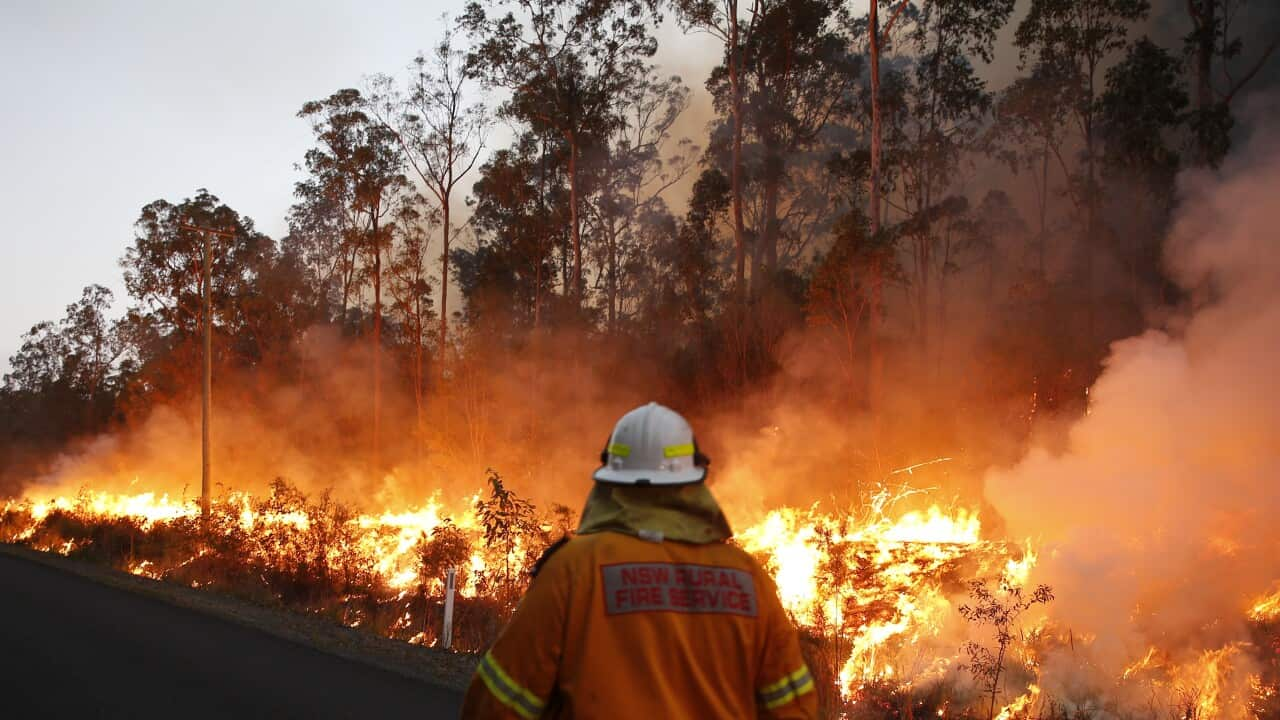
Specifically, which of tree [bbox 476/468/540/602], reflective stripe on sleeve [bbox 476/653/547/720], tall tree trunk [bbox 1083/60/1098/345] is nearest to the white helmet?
reflective stripe on sleeve [bbox 476/653/547/720]

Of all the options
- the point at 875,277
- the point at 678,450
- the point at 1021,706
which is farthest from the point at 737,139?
the point at 678,450

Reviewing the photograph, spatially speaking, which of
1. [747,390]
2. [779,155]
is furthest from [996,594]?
[779,155]

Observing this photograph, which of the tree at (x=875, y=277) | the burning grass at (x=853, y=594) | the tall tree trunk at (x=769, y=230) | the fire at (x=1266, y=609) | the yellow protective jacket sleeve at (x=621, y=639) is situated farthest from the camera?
the tall tree trunk at (x=769, y=230)

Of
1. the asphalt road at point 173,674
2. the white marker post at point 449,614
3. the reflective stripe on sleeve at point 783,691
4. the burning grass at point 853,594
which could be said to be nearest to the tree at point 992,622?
the burning grass at point 853,594

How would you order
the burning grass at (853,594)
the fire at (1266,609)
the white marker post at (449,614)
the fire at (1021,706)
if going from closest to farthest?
1. the fire at (1021,706)
2. the burning grass at (853,594)
3. the fire at (1266,609)
4. the white marker post at (449,614)

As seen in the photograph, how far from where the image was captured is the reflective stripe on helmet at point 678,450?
7.34 feet

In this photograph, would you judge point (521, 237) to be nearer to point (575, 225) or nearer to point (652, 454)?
point (575, 225)

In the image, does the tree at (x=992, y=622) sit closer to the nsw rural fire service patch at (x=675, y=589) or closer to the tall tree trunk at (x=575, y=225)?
the nsw rural fire service patch at (x=675, y=589)

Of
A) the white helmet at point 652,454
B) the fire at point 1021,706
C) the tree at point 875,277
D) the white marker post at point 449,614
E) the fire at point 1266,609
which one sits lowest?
the fire at point 1021,706

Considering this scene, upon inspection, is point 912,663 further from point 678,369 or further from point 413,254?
point 413,254

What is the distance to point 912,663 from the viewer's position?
803 cm

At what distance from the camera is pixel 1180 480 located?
342 inches

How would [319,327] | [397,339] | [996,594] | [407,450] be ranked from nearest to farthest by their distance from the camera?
[996,594] → [407,450] → [397,339] → [319,327]

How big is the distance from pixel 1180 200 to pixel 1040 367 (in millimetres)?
5134
